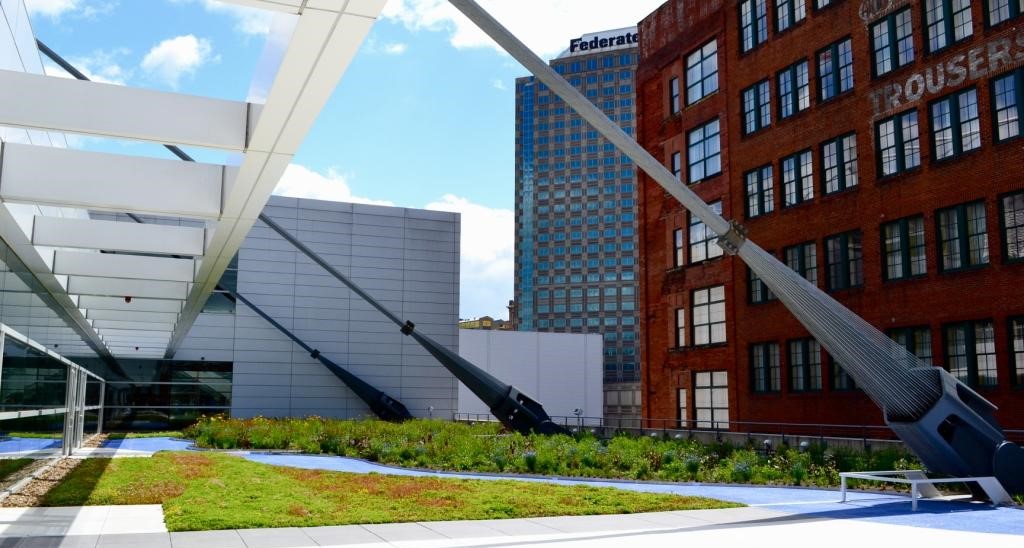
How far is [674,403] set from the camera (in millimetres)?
39375

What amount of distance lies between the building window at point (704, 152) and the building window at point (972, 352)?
13639 mm

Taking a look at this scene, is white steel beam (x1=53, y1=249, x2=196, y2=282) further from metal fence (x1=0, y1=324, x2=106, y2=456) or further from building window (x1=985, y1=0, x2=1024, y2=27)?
building window (x1=985, y1=0, x2=1024, y2=27)

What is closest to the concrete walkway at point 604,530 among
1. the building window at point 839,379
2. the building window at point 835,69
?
the building window at point 839,379

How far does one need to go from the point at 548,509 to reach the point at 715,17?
99.4ft

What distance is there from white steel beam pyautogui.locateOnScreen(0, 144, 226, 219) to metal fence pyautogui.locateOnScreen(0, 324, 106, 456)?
71.8 inches

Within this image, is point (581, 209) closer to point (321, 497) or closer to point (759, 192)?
point (759, 192)

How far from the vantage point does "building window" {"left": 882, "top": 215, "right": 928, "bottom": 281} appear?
2702cm

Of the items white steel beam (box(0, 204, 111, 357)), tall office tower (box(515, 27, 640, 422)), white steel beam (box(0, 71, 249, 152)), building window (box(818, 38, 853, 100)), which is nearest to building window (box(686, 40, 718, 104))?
building window (box(818, 38, 853, 100))

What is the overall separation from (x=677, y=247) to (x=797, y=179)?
27.7 feet

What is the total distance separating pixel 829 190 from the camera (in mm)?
31188

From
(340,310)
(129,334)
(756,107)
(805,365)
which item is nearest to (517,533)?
(805,365)

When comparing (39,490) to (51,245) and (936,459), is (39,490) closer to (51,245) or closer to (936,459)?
(51,245)

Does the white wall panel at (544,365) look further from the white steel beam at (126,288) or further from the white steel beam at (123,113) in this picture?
the white steel beam at (123,113)

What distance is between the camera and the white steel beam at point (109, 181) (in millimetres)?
11031
